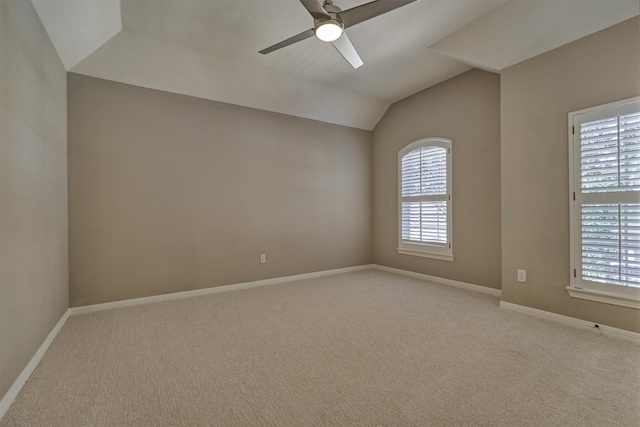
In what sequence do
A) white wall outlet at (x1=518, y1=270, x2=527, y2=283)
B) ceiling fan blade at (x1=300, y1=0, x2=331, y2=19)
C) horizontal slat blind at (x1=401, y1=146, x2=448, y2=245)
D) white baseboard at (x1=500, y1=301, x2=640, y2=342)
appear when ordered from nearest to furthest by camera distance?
ceiling fan blade at (x1=300, y1=0, x2=331, y2=19) < white baseboard at (x1=500, y1=301, x2=640, y2=342) < white wall outlet at (x1=518, y1=270, x2=527, y2=283) < horizontal slat blind at (x1=401, y1=146, x2=448, y2=245)

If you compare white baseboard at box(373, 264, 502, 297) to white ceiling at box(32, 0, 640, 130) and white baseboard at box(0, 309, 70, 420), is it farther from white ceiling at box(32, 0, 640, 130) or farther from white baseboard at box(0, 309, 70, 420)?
white baseboard at box(0, 309, 70, 420)

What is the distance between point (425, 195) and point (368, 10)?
9.41 ft

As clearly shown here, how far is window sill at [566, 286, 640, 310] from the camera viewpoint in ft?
7.44

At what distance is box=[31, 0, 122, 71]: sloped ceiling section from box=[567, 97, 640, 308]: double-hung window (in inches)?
166

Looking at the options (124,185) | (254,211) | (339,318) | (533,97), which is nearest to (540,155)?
(533,97)

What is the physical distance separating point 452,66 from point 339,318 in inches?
131

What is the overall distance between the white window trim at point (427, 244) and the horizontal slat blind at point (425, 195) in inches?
1.9

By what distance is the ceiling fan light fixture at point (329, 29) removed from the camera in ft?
6.57

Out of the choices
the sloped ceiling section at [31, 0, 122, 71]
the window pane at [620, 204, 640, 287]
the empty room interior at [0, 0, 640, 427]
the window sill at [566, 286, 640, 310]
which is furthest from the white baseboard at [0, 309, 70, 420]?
the window pane at [620, 204, 640, 287]

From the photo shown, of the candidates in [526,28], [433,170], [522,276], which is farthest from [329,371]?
[526,28]

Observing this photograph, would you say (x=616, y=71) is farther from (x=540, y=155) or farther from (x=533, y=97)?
(x=540, y=155)

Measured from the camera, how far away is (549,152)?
108 inches

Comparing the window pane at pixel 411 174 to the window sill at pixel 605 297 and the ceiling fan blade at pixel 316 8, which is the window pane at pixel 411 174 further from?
the ceiling fan blade at pixel 316 8

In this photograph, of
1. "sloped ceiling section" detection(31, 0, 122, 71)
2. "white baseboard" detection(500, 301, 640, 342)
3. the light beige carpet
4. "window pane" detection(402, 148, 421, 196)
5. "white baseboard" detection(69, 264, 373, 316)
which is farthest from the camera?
"window pane" detection(402, 148, 421, 196)
